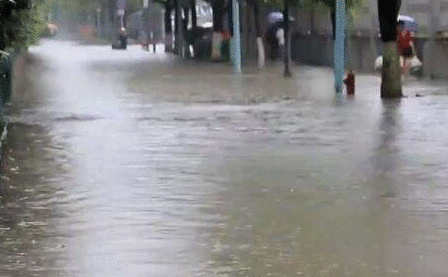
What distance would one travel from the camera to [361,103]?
2828 centimetres

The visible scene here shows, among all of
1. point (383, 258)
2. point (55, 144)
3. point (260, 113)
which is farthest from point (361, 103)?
point (383, 258)

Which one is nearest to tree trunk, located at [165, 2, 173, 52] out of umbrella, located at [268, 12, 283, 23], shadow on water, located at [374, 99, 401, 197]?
umbrella, located at [268, 12, 283, 23]

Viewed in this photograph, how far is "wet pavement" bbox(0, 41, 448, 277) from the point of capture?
9.73 m

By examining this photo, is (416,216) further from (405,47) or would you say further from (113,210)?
(405,47)

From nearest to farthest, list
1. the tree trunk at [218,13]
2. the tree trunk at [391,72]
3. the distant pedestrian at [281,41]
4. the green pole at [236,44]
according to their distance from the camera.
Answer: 1. the tree trunk at [391,72]
2. the green pole at [236,44]
3. the distant pedestrian at [281,41]
4. the tree trunk at [218,13]

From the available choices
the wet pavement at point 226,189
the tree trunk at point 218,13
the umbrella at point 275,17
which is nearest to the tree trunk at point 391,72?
the wet pavement at point 226,189

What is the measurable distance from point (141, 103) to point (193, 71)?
64.6ft

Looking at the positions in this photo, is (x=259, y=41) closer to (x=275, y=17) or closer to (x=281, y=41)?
(x=281, y=41)

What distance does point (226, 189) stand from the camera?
45.4 feet

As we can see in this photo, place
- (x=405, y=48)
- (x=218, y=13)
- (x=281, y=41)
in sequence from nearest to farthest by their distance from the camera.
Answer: (x=405, y=48) → (x=281, y=41) → (x=218, y=13)

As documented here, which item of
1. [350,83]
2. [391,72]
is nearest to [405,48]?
[350,83]

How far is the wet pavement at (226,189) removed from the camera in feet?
31.9

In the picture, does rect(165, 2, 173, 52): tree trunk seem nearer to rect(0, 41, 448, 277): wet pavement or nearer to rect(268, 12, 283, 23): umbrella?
rect(268, 12, 283, 23): umbrella

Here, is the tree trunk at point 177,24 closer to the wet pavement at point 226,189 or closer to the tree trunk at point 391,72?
the tree trunk at point 391,72
